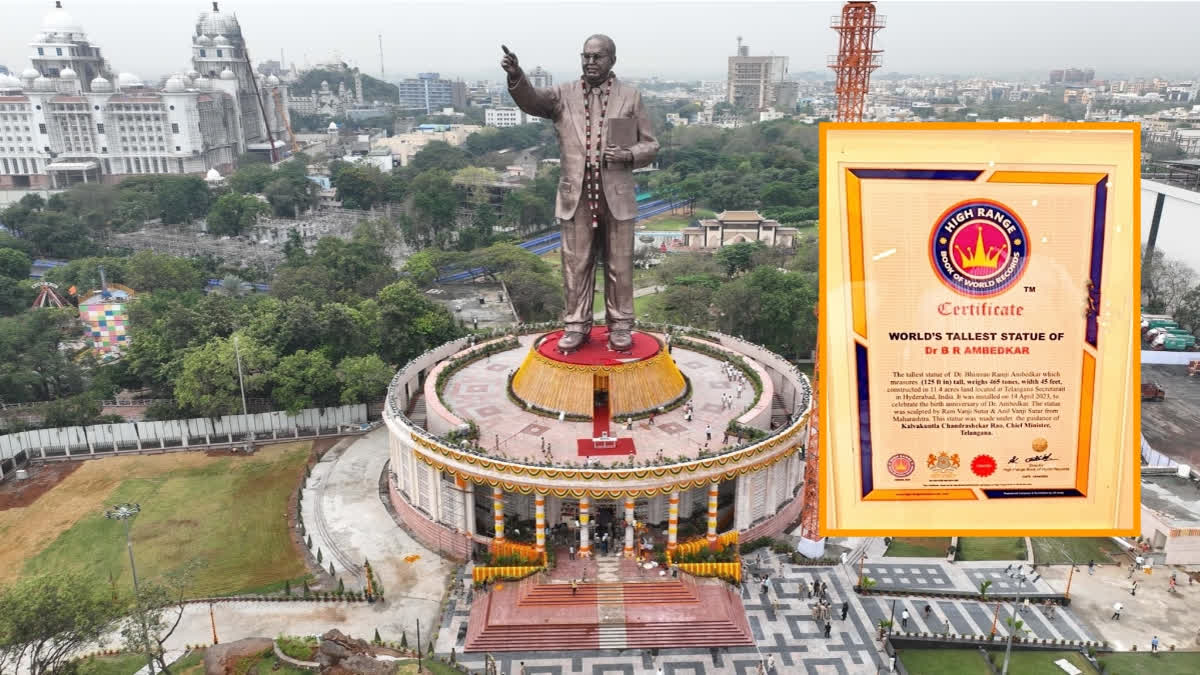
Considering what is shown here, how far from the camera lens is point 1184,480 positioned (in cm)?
3512

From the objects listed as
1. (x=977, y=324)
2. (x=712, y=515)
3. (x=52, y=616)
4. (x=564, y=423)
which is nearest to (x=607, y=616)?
(x=712, y=515)

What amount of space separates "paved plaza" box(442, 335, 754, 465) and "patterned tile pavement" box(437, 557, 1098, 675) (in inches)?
225

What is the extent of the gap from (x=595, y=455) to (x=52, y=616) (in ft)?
56.9

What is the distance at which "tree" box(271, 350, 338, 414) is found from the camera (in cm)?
4047

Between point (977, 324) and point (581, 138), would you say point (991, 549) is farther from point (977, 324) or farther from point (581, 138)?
point (977, 324)

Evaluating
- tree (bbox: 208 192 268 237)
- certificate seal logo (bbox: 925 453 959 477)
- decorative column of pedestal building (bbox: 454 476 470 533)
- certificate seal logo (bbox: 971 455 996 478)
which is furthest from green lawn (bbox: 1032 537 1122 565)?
tree (bbox: 208 192 268 237)

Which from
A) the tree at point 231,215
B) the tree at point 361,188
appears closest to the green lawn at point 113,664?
the tree at point 231,215

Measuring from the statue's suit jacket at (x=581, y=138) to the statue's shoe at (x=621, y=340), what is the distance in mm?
5330

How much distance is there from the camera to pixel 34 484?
120 ft

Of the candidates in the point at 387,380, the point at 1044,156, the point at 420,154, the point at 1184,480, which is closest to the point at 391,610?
the point at 387,380

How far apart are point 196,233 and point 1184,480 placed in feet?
295

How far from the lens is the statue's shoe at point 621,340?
35062 millimetres

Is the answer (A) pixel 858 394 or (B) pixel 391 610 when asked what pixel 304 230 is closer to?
(B) pixel 391 610

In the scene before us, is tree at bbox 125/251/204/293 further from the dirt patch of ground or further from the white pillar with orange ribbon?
the white pillar with orange ribbon
